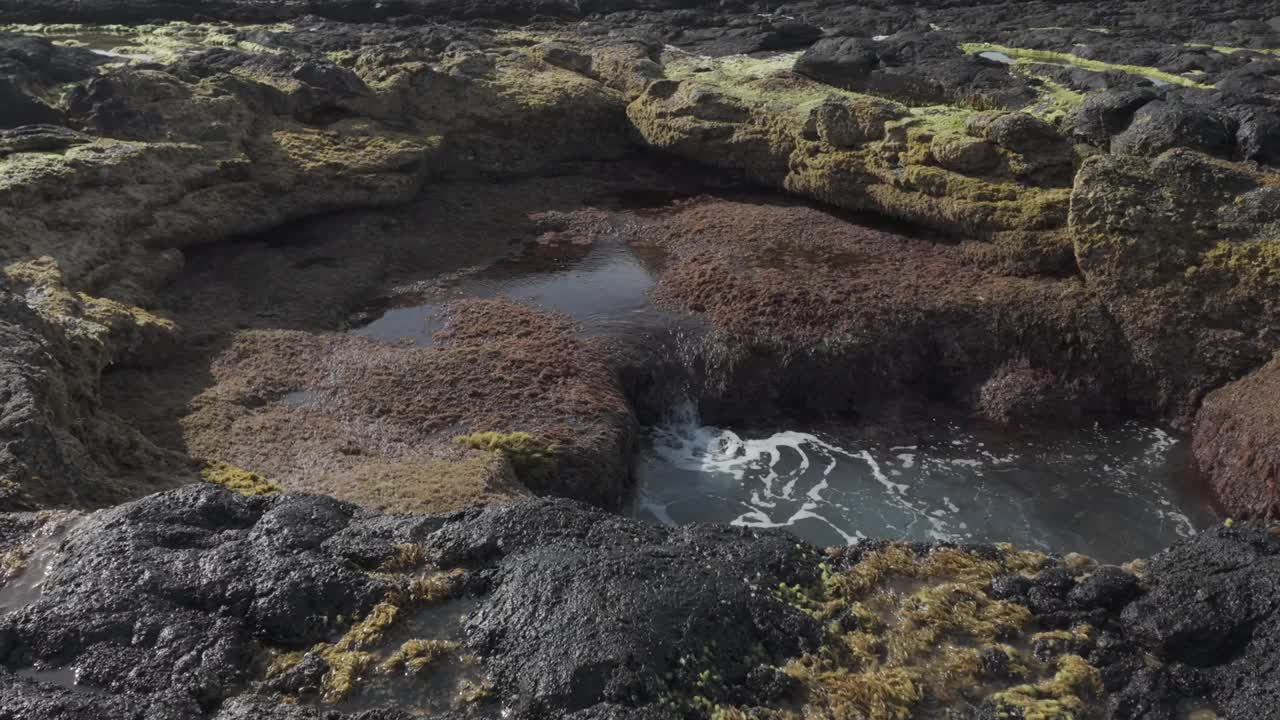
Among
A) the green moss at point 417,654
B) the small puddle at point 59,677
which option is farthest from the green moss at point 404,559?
the small puddle at point 59,677

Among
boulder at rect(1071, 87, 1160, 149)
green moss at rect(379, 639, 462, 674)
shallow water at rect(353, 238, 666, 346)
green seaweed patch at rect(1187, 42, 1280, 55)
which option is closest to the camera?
green moss at rect(379, 639, 462, 674)

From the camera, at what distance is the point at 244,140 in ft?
74.0

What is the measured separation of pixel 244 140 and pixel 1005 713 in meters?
21.3

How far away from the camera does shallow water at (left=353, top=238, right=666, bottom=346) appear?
18.9 m

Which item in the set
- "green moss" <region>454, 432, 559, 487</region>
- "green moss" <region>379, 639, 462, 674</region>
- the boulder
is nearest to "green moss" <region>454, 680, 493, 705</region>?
"green moss" <region>379, 639, 462, 674</region>

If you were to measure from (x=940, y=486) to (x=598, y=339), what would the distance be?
6.82 meters

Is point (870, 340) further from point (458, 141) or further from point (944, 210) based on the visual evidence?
point (458, 141)

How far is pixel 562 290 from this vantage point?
67.2 feet

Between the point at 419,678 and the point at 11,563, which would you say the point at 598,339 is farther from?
the point at 11,563

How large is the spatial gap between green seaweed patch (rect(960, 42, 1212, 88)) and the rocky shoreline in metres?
0.28

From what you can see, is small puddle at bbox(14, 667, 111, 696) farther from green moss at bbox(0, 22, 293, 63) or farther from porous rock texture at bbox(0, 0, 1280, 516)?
green moss at bbox(0, 22, 293, 63)

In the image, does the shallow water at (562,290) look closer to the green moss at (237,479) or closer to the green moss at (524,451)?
the green moss at (524,451)

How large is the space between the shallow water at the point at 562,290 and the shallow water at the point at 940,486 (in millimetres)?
3115

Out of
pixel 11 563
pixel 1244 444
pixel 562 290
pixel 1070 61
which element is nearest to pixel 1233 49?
pixel 1070 61
